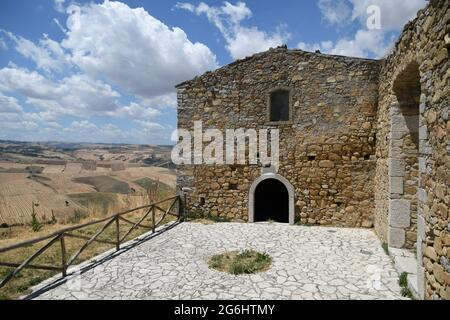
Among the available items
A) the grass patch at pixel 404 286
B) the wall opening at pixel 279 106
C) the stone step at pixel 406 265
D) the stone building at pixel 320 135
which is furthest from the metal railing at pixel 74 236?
the stone step at pixel 406 265

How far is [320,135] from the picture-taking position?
9.11m

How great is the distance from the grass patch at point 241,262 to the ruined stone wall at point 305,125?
10.6 ft

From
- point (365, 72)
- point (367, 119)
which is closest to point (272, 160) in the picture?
point (367, 119)

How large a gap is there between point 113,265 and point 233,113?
19.8ft

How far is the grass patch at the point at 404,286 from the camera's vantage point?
4.52m

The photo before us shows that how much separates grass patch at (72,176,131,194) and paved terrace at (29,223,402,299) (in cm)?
2918

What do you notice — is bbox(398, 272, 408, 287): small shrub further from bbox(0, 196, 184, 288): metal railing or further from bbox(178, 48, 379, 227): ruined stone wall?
bbox(0, 196, 184, 288): metal railing

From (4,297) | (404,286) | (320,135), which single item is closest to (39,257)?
(4,297)

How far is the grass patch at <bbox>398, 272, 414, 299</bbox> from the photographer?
14.8 feet

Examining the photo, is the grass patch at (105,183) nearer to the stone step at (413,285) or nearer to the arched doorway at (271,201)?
the arched doorway at (271,201)

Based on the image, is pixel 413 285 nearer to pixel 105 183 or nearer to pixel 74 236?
pixel 74 236

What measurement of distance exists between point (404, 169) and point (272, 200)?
5.90 meters

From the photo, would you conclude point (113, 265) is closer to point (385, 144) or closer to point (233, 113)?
point (233, 113)

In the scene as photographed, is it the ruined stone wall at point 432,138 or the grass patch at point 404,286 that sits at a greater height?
the ruined stone wall at point 432,138
